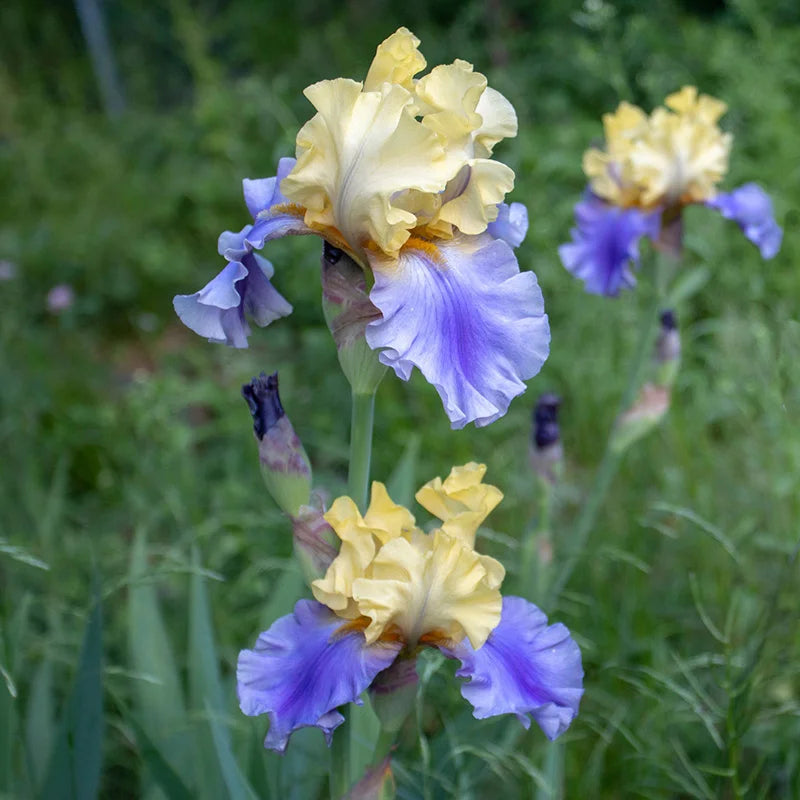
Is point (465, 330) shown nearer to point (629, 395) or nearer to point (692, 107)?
point (629, 395)

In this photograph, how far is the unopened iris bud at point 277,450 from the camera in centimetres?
105

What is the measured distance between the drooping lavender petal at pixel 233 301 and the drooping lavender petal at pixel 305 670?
12.5 inches

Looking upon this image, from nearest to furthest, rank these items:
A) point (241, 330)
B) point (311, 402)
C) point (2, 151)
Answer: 1. point (241, 330)
2. point (311, 402)
3. point (2, 151)

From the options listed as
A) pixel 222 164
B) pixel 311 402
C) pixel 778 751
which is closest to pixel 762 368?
pixel 778 751

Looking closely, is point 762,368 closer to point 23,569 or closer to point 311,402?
point 311,402

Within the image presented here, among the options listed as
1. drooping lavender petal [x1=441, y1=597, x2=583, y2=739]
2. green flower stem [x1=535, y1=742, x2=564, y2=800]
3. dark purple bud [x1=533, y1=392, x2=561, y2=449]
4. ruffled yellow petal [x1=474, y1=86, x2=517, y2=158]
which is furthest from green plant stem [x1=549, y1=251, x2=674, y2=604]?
ruffled yellow petal [x1=474, y1=86, x2=517, y2=158]

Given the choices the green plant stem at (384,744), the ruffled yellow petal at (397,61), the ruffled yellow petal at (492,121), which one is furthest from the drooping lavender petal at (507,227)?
the green plant stem at (384,744)

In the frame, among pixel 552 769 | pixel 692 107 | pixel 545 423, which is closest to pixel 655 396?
pixel 545 423

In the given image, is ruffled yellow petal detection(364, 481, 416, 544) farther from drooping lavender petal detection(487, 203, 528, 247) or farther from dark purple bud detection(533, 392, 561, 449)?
dark purple bud detection(533, 392, 561, 449)

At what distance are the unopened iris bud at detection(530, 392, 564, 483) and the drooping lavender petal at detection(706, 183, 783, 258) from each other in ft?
1.99

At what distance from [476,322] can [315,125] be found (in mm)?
263

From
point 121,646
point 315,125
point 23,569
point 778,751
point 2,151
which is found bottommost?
point 778,751

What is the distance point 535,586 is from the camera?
1688mm

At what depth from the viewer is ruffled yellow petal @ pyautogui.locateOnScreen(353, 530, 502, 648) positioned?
95 cm
